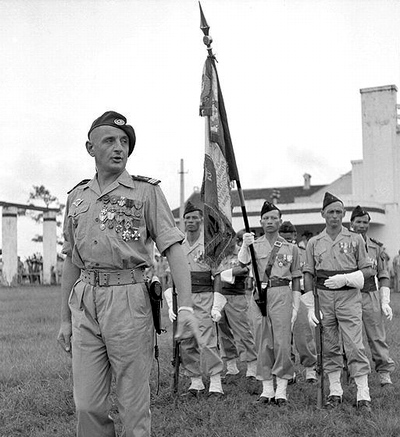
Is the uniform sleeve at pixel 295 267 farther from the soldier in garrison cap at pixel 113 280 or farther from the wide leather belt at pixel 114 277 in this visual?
the wide leather belt at pixel 114 277

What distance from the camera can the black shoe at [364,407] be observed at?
7.07 m

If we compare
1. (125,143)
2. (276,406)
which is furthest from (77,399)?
(276,406)

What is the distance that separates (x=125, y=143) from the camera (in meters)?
4.72

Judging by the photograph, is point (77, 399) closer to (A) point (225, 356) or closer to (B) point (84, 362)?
(B) point (84, 362)

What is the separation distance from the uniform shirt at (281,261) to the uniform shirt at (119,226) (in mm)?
3523

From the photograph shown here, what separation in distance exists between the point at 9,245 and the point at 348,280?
77.6ft

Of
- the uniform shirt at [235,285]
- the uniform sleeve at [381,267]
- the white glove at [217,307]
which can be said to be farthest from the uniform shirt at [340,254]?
the uniform shirt at [235,285]

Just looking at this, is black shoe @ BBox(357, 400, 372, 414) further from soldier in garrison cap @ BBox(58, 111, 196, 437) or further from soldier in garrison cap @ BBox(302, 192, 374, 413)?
soldier in garrison cap @ BBox(58, 111, 196, 437)

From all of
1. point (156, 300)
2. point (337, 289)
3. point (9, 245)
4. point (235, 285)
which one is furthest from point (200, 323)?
point (9, 245)

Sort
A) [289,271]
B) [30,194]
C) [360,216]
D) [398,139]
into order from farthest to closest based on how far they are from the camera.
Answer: [30,194] → [398,139] → [360,216] → [289,271]

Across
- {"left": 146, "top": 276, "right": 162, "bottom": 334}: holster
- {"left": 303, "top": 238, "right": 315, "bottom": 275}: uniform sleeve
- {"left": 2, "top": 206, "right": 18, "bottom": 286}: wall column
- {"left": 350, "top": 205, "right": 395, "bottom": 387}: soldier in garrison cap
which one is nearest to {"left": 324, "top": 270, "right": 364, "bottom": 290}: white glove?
{"left": 303, "top": 238, "right": 315, "bottom": 275}: uniform sleeve

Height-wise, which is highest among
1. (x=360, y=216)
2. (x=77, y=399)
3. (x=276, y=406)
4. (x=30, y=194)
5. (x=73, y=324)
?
(x=30, y=194)

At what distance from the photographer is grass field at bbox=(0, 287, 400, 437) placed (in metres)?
6.51

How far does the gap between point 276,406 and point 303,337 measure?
1.88 m
